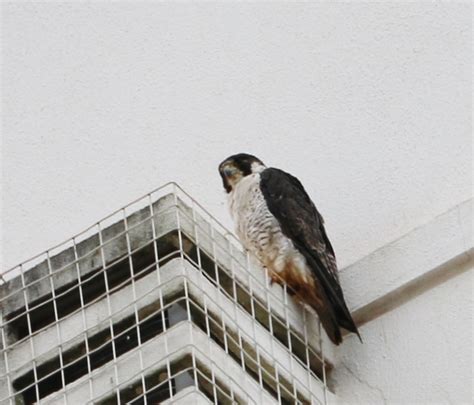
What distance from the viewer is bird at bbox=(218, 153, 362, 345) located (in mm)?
6586

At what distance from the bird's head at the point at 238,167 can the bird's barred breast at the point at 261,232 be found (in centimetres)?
3

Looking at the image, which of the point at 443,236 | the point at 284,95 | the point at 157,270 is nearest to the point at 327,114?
the point at 284,95

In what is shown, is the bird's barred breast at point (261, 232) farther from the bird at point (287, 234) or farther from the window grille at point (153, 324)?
the window grille at point (153, 324)

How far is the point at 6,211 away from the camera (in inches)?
312

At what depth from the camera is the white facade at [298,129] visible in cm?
659

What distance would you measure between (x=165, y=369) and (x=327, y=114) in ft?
5.72

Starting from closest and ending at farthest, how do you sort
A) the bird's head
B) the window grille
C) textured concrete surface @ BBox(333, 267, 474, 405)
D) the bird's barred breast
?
the window grille < textured concrete surface @ BBox(333, 267, 474, 405) < the bird's barred breast < the bird's head

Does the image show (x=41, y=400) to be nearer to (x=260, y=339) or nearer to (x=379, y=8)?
(x=260, y=339)

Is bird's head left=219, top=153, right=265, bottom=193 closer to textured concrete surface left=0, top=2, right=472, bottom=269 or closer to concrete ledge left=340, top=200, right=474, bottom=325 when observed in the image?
textured concrete surface left=0, top=2, right=472, bottom=269

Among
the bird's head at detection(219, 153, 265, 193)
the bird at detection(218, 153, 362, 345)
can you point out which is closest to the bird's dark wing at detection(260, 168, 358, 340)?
the bird at detection(218, 153, 362, 345)

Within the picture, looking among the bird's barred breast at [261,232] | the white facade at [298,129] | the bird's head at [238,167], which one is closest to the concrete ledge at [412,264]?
the white facade at [298,129]

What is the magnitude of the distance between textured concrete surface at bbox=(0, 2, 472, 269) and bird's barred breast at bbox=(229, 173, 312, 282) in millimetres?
228

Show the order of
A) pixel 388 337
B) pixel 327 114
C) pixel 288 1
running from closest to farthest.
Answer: pixel 388 337, pixel 327 114, pixel 288 1

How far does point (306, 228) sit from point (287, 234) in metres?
0.11
